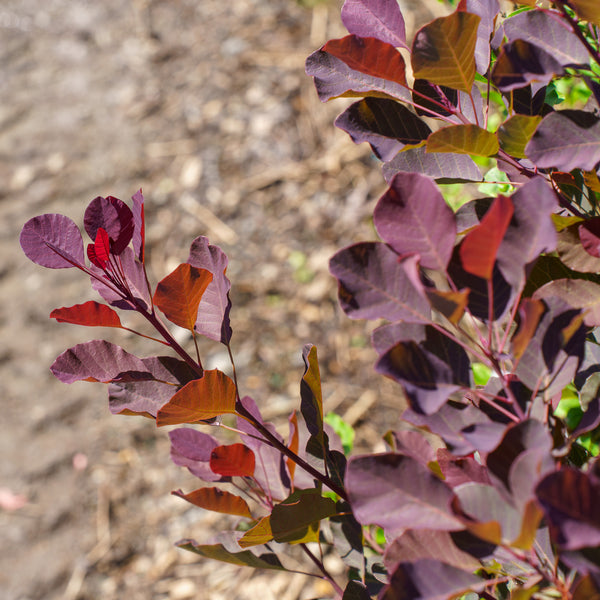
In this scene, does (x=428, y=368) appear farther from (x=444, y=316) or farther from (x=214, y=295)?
(x=214, y=295)

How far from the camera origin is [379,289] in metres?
0.49

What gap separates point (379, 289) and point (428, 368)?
0.24 ft

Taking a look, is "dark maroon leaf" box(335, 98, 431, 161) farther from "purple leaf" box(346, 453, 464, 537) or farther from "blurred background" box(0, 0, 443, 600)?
"blurred background" box(0, 0, 443, 600)

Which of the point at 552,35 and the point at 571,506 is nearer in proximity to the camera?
the point at 571,506

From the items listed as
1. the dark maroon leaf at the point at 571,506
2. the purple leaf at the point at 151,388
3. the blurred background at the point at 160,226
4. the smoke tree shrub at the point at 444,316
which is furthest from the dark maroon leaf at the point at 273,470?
the blurred background at the point at 160,226

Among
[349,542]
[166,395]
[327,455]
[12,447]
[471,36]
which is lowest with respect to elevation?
[12,447]

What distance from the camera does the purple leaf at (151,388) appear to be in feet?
1.91

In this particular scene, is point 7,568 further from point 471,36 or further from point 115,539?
point 471,36

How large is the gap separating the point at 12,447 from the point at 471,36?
2338mm

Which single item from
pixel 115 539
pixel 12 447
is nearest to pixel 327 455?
pixel 115 539

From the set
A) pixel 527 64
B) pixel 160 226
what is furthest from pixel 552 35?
A: pixel 160 226

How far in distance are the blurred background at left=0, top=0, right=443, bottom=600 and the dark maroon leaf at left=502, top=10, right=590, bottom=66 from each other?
163cm

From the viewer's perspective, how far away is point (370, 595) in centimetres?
64

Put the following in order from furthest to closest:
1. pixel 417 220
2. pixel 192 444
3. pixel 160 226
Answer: pixel 160 226, pixel 192 444, pixel 417 220
